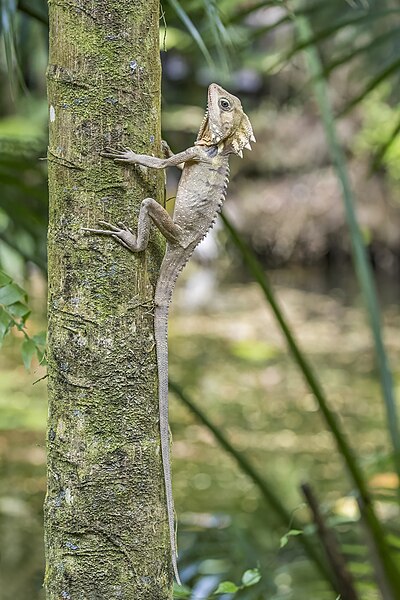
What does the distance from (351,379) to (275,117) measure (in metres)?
7.22

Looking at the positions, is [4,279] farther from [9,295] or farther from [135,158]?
[135,158]

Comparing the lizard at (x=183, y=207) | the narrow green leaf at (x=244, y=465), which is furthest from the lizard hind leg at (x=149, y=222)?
the narrow green leaf at (x=244, y=465)

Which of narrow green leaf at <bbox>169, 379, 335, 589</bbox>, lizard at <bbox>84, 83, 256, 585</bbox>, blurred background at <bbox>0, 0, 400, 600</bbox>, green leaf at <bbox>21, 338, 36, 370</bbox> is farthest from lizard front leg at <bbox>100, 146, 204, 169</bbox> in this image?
narrow green leaf at <bbox>169, 379, 335, 589</bbox>

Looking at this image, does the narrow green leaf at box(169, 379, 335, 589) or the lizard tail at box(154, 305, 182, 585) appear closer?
the lizard tail at box(154, 305, 182, 585)

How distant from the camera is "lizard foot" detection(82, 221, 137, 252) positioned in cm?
138

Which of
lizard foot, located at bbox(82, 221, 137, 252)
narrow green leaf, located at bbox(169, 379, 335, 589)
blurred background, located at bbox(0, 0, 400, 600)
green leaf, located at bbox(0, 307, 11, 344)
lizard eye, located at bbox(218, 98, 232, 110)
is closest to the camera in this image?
lizard foot, located at bbox(82, 221, 137, 252)

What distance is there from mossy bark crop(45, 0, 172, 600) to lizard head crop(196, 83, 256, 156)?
12.5 inches

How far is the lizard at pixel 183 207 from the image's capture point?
4.67 ft

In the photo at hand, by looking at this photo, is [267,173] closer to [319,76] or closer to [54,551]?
[319,76]

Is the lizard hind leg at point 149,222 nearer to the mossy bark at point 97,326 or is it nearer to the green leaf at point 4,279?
the mossy bark at point 97,326

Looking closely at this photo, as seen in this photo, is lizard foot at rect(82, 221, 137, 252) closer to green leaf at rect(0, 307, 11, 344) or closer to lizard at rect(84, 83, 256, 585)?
lizard at rect(84, 83, 256, 585)

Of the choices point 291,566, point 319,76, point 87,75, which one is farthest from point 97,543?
point 291,566

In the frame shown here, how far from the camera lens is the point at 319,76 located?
8.38ft

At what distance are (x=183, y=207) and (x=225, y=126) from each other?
20 cm
